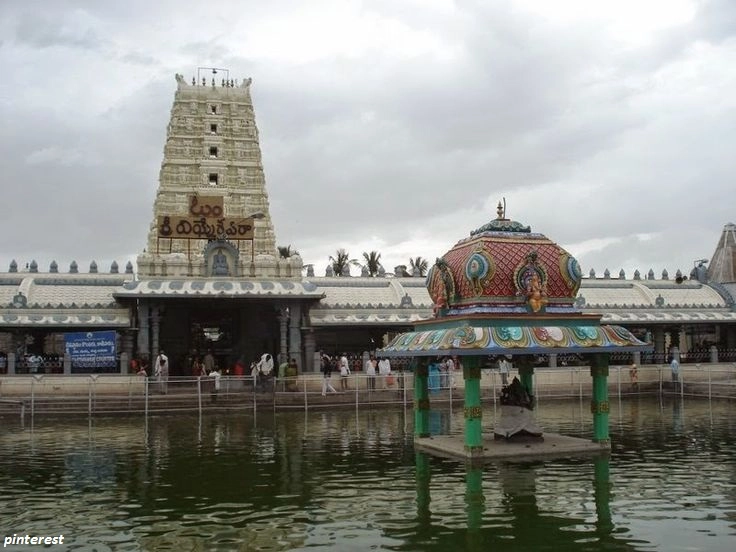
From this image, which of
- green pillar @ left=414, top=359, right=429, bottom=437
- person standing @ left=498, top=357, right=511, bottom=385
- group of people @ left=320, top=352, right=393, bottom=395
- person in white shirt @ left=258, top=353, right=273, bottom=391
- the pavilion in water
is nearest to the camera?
the pavilion in water

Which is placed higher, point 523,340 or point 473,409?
point 523,340

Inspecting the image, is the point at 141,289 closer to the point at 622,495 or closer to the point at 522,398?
the point at 522,398

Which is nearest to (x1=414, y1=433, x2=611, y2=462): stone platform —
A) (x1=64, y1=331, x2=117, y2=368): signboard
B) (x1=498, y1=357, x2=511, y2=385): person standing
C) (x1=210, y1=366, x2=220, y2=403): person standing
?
(x1=210, y1=366, x2=220, y2=403): person standing

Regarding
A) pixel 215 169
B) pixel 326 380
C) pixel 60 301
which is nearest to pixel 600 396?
pixel 326 380

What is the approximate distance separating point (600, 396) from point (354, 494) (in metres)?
6.40

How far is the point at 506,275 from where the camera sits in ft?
52.2

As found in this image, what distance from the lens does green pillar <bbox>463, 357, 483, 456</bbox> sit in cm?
1552

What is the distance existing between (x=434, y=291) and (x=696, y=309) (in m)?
32.7

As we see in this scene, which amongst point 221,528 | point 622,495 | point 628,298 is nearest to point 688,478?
point 622,495

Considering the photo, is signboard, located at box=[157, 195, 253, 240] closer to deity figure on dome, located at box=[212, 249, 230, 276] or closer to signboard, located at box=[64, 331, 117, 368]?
deity figure on dome, located at box=[212, 249, 230, 276]

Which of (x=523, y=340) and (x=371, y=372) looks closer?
(x=523, y=340)

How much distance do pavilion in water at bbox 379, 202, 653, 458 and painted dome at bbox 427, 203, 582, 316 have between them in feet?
0.07

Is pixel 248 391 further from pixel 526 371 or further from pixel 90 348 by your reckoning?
pixel 526 371

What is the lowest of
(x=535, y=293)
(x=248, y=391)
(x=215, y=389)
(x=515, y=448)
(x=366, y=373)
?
(x=515, y=448)
